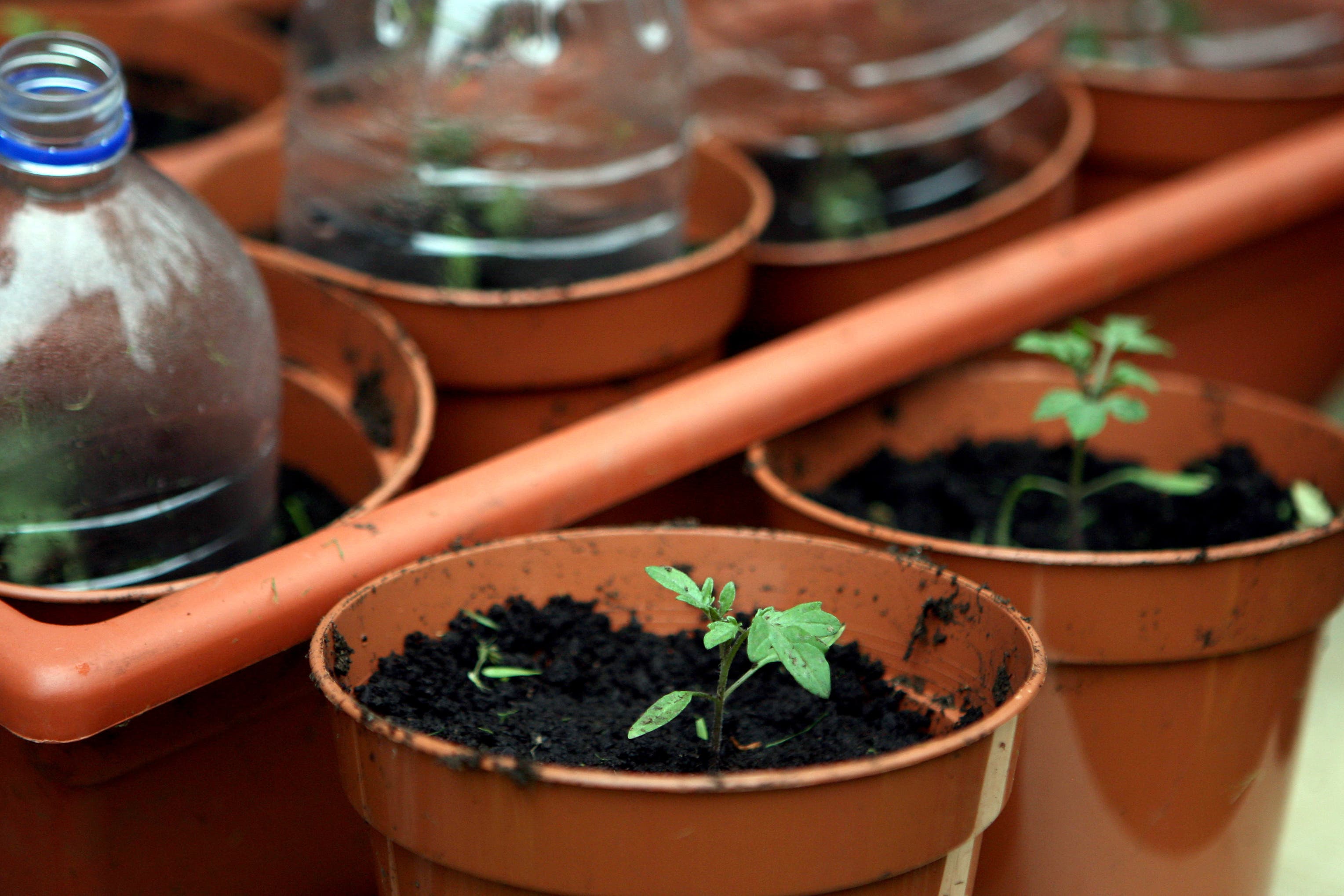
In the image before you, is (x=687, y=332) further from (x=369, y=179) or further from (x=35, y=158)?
(x=35, y=158)

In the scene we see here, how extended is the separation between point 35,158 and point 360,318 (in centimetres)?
34

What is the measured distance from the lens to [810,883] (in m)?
0.67

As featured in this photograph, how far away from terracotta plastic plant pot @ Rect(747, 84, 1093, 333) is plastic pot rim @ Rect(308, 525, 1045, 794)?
2.39ft

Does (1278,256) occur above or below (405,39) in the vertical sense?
below

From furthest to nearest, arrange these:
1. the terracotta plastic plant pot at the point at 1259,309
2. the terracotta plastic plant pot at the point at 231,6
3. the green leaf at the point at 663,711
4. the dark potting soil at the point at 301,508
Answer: the terracotta plastic plant pot at the point at 231,6 < the terracotta plastic plant pot at the point at 1259,309 < the dark potting soil at the point at 301,508 < the green leaf at the point at 663,711

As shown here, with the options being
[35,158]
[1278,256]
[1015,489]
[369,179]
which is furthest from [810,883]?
[1278,256]

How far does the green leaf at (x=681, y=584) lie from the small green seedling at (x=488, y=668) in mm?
143

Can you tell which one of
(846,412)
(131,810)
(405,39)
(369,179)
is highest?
(405,39)

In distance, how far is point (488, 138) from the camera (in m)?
1.42

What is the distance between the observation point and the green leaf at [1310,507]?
111 centimetres

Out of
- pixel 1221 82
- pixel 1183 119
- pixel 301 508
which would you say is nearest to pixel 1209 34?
pixel 1221 82

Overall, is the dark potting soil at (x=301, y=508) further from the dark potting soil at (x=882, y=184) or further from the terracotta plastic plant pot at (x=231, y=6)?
the terracotta plastic plant pot at (x=231, y=6)

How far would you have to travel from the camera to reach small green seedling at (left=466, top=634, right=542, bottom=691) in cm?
85

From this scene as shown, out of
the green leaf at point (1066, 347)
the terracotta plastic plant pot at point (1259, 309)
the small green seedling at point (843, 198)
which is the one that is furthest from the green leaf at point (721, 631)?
the small green seedling at point (843, 198)
